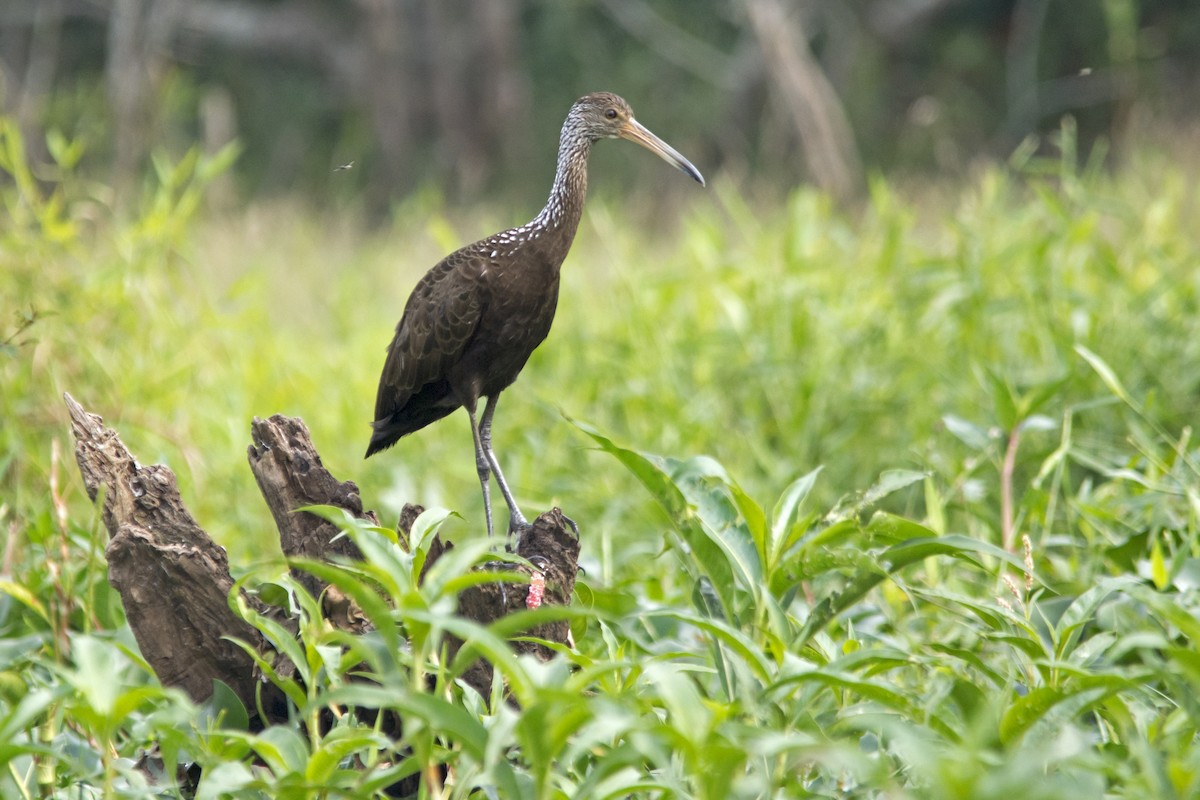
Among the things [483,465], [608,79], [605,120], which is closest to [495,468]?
[483,465]

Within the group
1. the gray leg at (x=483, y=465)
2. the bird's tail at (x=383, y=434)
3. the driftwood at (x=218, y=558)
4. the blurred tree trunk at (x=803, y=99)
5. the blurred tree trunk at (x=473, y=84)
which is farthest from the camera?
the blurred tree trunk at (x=473, y=84)

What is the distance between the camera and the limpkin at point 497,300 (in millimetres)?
3152

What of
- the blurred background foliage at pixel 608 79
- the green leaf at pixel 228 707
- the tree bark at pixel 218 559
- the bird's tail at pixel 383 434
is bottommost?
the green leaf at pixel 228 707

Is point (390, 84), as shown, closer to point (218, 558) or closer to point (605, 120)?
point (605, 120)

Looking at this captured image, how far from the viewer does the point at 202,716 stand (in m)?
2.78

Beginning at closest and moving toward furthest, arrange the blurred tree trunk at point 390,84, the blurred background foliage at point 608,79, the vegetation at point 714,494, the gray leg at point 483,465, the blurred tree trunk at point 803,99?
1. the vegetation at point 714,494
2. the gray leg at point 483,465
3. the blurred tree trunk at point 803,99
4. the blurred background foliage at point 608,79
5. the blurred tree trunk at point 390,84

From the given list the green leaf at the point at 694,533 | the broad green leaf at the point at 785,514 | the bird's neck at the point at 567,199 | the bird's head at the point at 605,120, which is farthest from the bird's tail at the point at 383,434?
the broad green leaf at the point at 785,514

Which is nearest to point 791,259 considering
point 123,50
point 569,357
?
point 569,357

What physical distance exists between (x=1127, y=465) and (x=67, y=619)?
9.46 ft

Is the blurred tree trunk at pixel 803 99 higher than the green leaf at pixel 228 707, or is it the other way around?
the blurred tree trunk at pixel 803 99

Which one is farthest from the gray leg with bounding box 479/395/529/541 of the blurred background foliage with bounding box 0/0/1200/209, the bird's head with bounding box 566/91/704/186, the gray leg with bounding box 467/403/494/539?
the blurred background foliage with bounding box 0/0/1200/209

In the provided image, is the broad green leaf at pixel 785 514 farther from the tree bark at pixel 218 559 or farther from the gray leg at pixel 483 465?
the gray leg at pixel 483 465

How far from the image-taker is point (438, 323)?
10.9 feet

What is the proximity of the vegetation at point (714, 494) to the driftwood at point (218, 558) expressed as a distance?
0.11 meters
